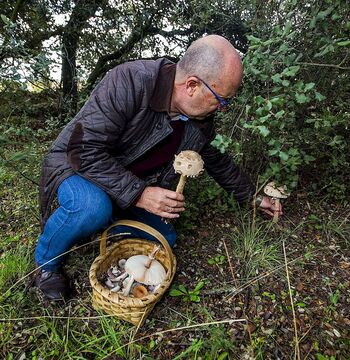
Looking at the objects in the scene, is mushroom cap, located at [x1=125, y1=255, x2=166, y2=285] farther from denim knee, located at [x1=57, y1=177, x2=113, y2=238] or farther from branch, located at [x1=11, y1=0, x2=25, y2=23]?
branch, located at [x1=11, y1=0, x2=25, y2=23]

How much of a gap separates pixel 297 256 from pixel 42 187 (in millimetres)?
1759

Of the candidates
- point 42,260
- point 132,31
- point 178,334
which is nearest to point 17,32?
point 132,31

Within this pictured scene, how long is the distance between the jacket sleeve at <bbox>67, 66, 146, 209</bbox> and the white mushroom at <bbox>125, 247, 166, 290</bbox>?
37cm

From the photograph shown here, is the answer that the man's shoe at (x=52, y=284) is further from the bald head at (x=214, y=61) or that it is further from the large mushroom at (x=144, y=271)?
the bald head at (x=214, y=61)

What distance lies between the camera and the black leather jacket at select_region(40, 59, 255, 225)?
1784 mm

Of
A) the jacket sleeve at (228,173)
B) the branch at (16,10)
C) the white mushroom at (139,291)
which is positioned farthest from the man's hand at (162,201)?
the branch at (16,10)

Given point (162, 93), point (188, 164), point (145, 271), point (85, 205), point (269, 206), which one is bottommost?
point (145, 271)

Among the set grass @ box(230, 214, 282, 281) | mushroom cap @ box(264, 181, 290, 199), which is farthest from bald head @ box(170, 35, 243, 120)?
grass @ box(230, 214, 282, 281)

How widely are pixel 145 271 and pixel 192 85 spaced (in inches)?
43.4

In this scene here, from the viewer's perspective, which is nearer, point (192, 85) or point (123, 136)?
point (192, 85)

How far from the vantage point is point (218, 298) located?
2012mm

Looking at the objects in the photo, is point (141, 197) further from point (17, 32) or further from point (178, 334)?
point (17, 32)

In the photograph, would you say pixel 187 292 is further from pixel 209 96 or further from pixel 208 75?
pixel 208 75

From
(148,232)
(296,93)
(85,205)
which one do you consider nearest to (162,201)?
(148,232)
